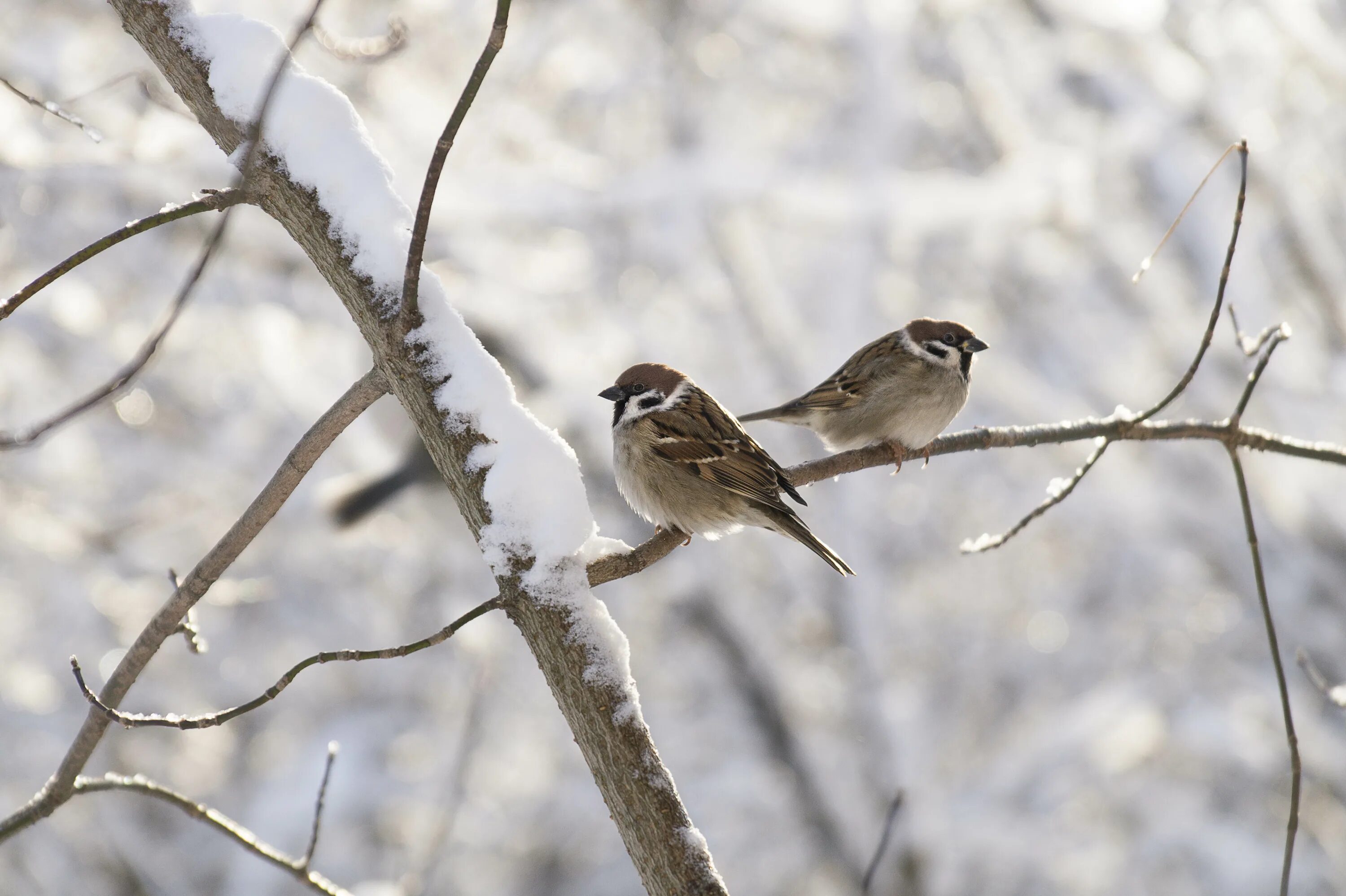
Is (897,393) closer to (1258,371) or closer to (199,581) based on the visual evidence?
(1258,371)

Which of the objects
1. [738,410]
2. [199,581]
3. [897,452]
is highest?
[738,410]

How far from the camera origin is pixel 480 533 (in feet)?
4.01

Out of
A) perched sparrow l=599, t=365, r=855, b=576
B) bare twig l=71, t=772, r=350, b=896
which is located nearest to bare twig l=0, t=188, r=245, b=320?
bare twig l=71, t=772, r=350, b=896

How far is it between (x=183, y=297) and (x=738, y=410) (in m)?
5.47

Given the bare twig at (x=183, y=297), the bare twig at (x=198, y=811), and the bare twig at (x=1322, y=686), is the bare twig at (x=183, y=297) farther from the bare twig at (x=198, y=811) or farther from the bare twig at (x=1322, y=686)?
the bare twig at (x=1322, y=686)

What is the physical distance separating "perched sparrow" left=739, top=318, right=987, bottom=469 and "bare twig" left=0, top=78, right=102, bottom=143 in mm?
1606

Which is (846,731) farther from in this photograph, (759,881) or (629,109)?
(629,109)

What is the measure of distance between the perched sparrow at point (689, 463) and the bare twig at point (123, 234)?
117 cm

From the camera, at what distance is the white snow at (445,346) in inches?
47.0

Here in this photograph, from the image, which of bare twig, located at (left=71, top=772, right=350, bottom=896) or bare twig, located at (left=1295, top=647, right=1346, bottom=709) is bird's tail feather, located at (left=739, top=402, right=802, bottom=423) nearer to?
bare twig, located at (left=1295, top=647, right=1346, bottom=709)

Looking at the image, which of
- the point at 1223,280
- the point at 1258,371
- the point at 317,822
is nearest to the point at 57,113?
the point at 317,822

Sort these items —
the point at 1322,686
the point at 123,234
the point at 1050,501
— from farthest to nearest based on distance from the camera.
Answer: the point at 1322,686 → the point at 1050,501 → the point at 123,234

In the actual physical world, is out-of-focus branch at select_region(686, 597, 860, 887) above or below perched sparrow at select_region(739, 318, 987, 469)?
above

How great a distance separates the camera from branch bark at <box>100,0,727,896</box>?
1.12 metres
